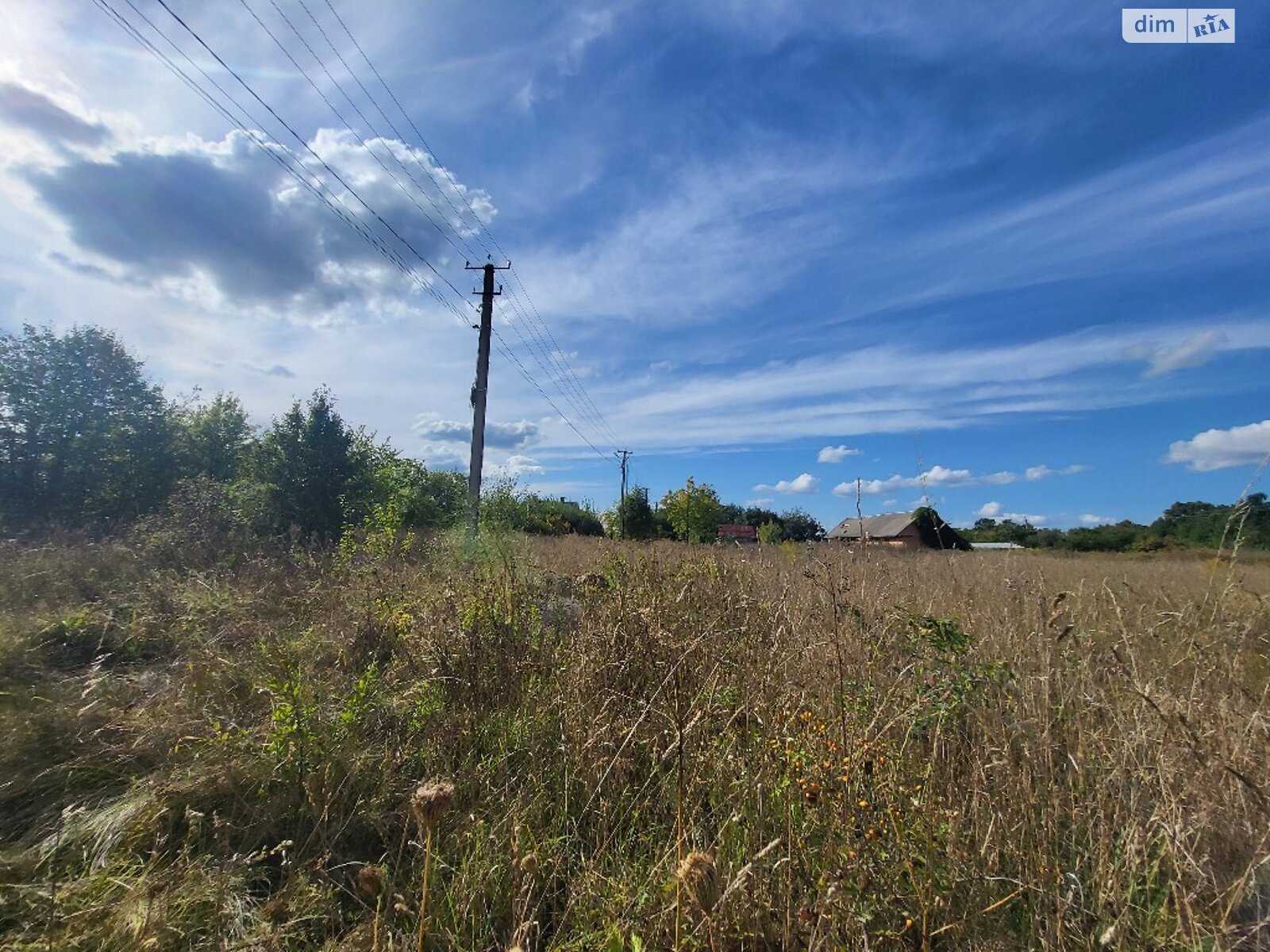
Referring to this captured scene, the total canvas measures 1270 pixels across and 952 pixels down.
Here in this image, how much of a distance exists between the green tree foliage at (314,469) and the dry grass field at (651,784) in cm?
1567

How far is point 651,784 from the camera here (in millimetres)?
2502

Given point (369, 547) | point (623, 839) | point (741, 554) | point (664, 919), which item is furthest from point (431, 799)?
point (741, 554)

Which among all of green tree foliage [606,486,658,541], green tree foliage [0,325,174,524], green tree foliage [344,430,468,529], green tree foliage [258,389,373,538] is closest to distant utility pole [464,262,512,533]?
green tree foliage [344,430,468,529]

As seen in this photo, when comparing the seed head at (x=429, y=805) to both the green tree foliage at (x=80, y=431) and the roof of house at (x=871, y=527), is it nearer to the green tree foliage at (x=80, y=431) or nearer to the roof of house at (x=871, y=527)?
the roof of house at (x=871, y=527)

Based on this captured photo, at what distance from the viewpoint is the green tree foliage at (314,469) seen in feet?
61.1

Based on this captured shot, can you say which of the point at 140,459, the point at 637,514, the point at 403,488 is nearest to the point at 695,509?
the point at 637,514

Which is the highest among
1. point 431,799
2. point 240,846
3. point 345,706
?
point 431,799

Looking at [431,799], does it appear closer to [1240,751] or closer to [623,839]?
[623,839]

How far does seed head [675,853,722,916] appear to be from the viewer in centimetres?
104

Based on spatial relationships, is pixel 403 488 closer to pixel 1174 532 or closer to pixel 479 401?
pixel 479 401

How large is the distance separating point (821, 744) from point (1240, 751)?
144cm

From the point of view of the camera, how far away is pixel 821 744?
6.73 ft

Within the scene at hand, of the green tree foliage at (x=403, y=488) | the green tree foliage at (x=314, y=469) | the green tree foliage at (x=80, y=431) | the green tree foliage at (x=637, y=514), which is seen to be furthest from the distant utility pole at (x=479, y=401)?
the green tree foliage at (x=637, y=514)

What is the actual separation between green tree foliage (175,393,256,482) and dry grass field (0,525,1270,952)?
23240 mm
